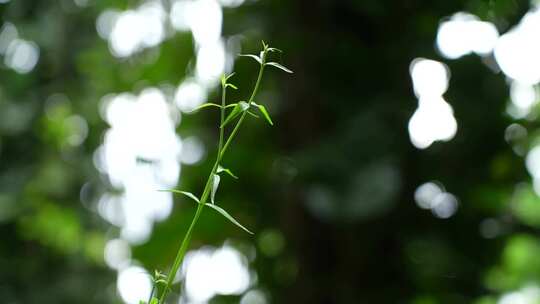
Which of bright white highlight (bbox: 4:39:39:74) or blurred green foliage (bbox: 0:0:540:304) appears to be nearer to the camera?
blurred green foliage (bbox: 0:0:540:304)

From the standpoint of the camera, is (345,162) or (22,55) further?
(22,55)

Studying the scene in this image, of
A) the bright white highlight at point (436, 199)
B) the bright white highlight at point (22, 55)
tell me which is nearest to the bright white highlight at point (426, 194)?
the bright white highlight at point (436, 199)

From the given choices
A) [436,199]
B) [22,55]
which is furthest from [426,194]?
[22,55]

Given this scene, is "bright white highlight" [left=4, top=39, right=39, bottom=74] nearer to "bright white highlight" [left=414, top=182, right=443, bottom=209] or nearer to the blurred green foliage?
the blurred green foliage

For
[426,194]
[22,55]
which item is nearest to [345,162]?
[426,194]

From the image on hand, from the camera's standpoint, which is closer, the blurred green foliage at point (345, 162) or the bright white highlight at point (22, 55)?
the blurred green foliage at point (345, 162)

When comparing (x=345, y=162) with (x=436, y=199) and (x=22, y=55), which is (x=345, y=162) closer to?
(x=436, y=199)

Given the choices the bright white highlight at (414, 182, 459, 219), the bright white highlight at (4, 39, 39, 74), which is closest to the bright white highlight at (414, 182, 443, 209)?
the bright white highlight at (414, 182, 459, 219)

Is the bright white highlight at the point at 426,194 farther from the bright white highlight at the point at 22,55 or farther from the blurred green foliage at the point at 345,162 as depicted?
the bright white highlight at the point at 22,55

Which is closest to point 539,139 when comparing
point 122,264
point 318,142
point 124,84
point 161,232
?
point 318,142

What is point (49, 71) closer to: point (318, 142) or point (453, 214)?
point (318, 142)

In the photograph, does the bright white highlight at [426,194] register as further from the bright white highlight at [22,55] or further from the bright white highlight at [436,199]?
the bright white highlight at [22,55]

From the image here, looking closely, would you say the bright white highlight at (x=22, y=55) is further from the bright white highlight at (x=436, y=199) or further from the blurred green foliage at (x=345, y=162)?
the bright white highlight at (x=436, y=199)
